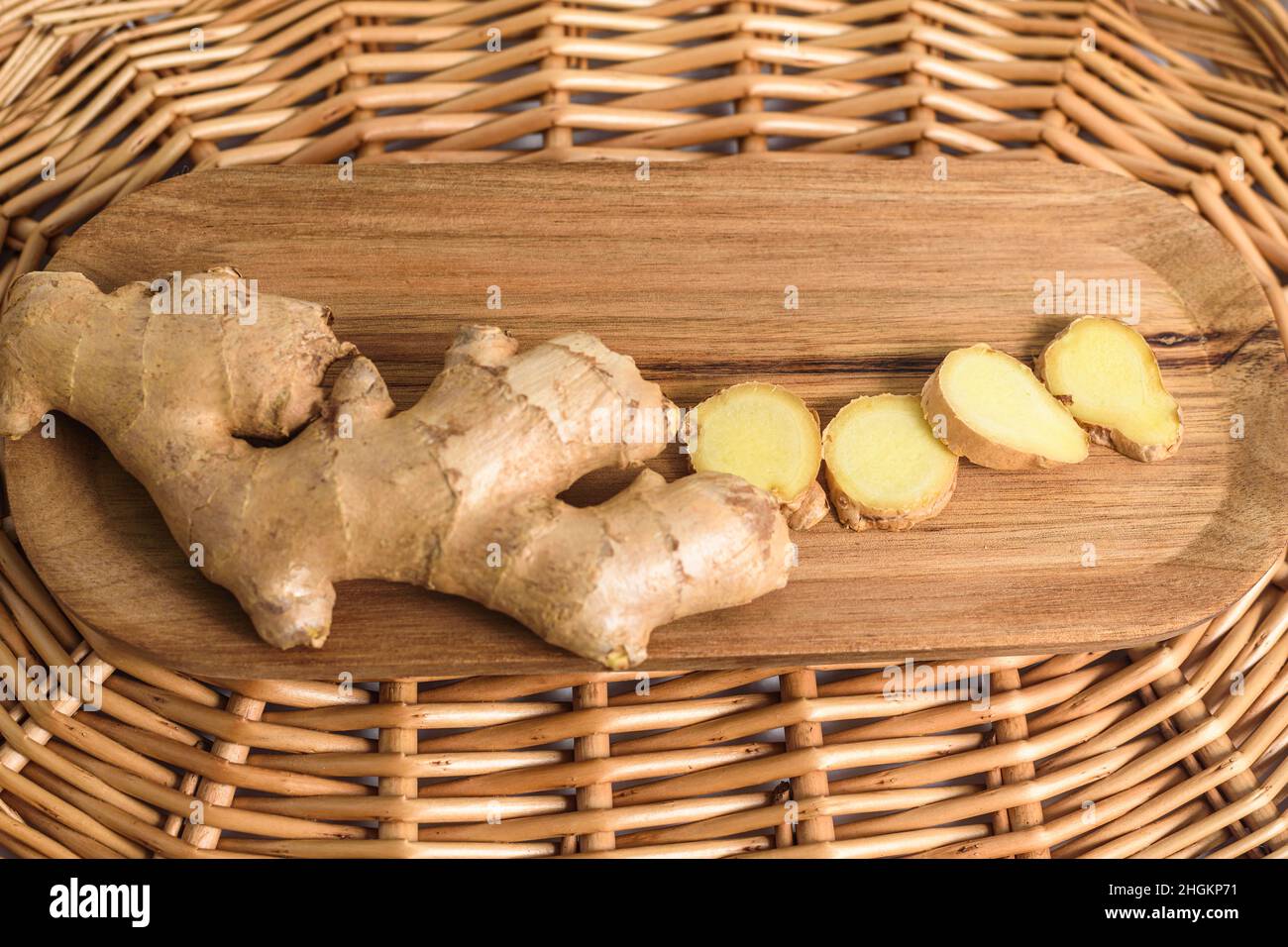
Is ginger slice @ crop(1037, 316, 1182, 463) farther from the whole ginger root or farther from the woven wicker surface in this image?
the whole ginger root

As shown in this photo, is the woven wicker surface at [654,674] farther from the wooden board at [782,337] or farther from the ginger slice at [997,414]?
the ginger slice at [997,414]

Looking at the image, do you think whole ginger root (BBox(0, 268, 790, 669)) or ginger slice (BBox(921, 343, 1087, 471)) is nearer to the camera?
whole ginger root (BBox(0, 268, 790, 669))

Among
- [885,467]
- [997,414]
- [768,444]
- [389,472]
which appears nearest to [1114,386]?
[997,414]

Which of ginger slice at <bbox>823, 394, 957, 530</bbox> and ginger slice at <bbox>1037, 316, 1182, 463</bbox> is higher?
ginger slice at <bbox>1037, 316, 1182, 463</bbox>

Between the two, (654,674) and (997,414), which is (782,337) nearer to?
(997,414)

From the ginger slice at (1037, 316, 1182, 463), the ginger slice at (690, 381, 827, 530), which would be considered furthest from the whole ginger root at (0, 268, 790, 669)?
the ginger slice at (1037, 316, 1182, 463)

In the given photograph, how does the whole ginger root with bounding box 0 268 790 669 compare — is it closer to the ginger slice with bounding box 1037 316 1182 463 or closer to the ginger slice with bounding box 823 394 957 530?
the ginger slice with bounding box 823 394 957 530

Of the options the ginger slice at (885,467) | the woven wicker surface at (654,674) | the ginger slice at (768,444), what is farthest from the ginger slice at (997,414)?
the woven wicker surface at (654,674)

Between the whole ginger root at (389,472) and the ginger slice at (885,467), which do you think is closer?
the whole ginger root at (389,472)
